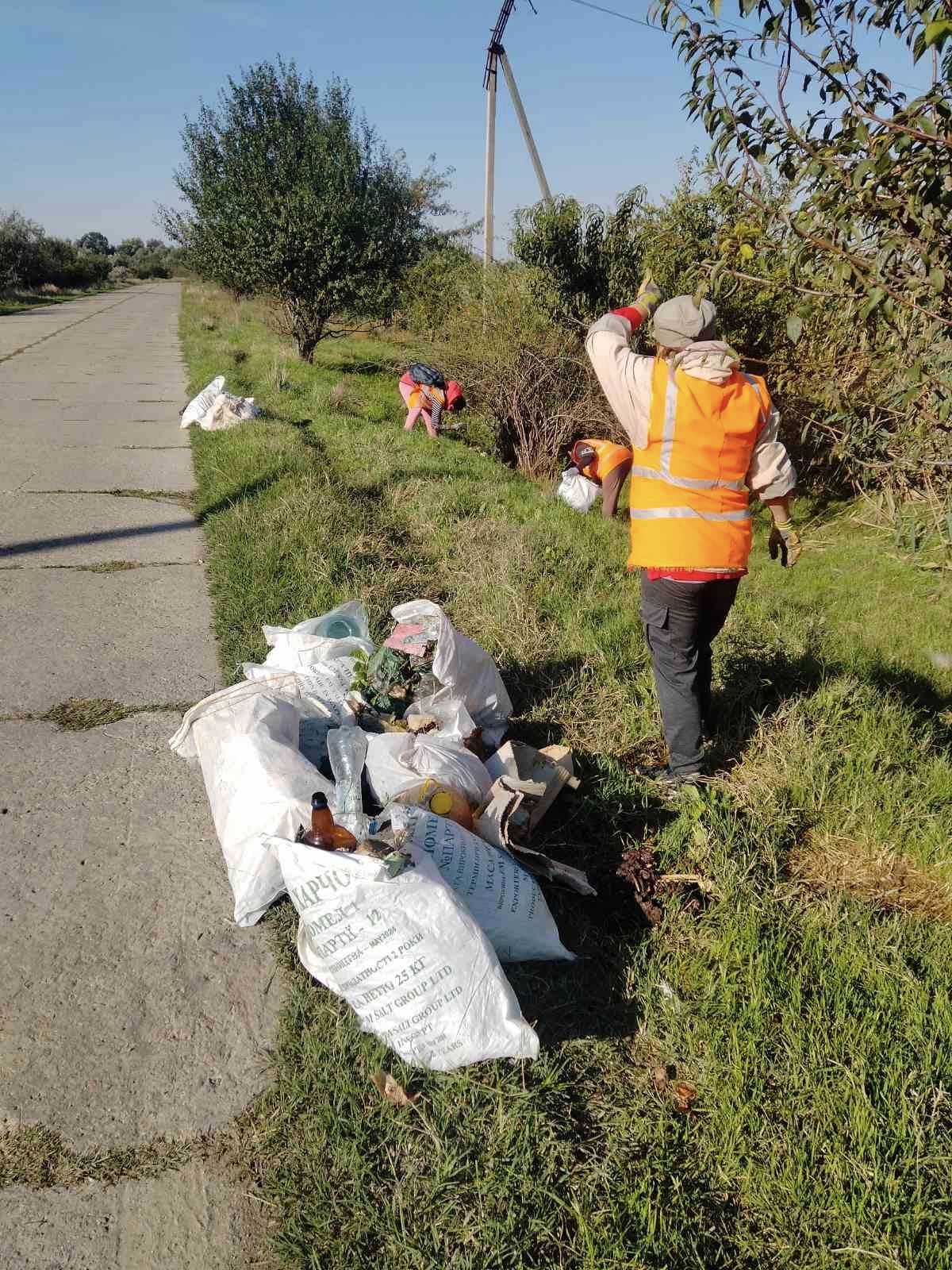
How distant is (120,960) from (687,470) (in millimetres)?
2484

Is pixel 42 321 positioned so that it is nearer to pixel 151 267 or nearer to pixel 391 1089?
pixel 391 1089

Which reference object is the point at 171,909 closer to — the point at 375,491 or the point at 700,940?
the point at 700,940

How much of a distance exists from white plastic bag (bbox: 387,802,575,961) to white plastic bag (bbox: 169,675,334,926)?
38 cm

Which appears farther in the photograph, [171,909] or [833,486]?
[833,486]

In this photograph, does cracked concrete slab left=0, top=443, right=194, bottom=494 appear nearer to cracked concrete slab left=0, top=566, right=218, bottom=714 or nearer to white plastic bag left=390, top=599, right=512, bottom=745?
cracked concrete slab left=0, top=566, right=218, bottom=714

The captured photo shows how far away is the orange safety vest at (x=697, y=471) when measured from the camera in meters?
3.04

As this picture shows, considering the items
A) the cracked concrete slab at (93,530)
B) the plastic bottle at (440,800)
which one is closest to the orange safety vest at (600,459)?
the cracked concrete slab at (93,530)

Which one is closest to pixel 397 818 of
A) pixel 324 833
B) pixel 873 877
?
pixel 324 833

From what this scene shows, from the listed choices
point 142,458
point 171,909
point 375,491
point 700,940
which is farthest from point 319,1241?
point 142,458

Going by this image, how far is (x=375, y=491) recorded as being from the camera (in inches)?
294

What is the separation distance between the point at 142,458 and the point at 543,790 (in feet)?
23.9

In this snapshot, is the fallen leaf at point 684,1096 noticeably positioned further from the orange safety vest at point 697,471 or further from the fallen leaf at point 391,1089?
the orange safety vest at point 697,471

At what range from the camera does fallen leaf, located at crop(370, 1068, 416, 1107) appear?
83.6 inches

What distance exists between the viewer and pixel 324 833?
2.38 meters
